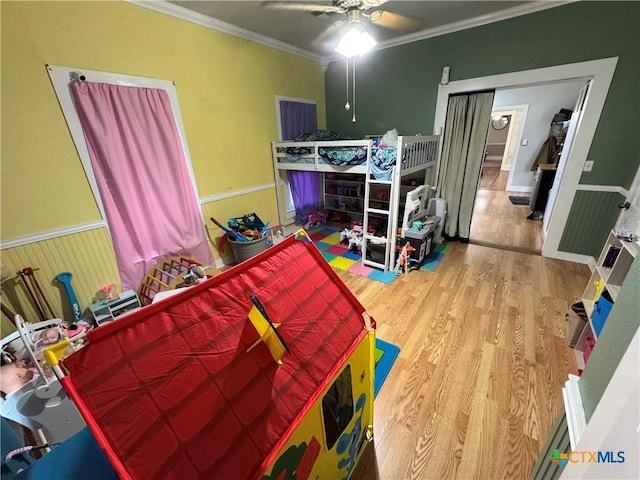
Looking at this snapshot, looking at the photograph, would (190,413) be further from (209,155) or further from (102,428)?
(209,155)

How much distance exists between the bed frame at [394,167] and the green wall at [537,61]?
59cm

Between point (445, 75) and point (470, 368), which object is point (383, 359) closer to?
point (470, 368)

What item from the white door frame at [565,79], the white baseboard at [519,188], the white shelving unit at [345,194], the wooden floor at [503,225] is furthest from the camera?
the white baseboard at [519,188]

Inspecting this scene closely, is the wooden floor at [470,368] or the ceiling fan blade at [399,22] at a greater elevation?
the ceiling fan blade at [399,22]

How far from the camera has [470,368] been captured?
1701mm

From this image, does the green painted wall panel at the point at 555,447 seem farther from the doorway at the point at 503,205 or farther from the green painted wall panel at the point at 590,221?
the doorway at the point at 503,205

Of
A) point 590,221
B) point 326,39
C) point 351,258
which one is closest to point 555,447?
point 351,258

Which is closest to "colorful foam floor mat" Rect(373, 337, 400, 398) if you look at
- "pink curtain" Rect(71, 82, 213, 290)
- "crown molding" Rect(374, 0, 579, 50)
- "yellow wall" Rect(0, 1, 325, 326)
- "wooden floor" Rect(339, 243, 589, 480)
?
"wooden floor" Rect(339, 243, 589, 480)

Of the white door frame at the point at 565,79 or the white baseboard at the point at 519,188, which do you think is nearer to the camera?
the white door frame at the point at 565,79

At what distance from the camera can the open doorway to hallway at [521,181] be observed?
12.1ft

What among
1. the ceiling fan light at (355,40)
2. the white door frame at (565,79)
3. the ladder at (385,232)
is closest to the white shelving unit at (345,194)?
the ladder at (385,232)

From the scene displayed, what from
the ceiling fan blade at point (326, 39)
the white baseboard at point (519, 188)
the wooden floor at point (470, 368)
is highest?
the ceiling fan blade at point (326, 39)

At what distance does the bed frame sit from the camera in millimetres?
2596

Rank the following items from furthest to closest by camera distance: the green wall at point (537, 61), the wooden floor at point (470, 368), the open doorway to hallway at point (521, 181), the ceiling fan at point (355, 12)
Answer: the open doorway to hallway at point (521, 181)
the green wall at point (537, 61)
the ceiling fan at point (355, 12)
the wooden floor at point (470, 368)
